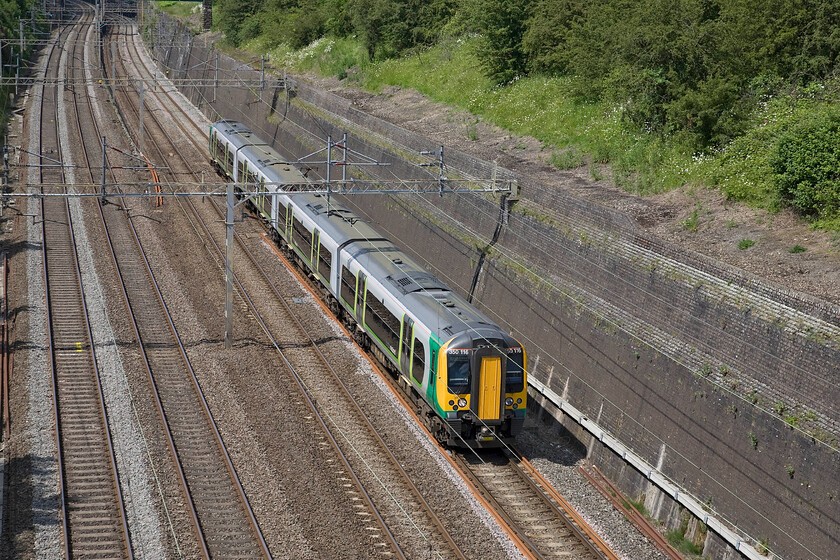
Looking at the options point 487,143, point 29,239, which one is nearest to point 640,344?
point 487,143

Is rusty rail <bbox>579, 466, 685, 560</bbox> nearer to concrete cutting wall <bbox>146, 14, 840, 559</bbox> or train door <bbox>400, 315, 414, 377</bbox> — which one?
concrete cutting wall <bbox>146, 14, 840, 559</bbox>

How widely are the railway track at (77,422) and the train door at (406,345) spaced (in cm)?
661

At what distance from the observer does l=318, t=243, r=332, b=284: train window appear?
25750mm

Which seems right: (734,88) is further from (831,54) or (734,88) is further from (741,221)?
(741,221)

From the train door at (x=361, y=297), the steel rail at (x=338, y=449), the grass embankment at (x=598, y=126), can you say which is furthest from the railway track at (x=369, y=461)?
the grass embankment at (x=598, y=126)

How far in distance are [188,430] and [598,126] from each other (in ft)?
61.4

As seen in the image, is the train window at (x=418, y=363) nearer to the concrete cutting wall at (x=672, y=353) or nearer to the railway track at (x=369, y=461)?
the railway track at (x=369, y=461)

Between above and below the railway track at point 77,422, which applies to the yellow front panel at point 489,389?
above

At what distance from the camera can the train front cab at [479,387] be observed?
18.0 m

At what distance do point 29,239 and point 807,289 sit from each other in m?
26.4

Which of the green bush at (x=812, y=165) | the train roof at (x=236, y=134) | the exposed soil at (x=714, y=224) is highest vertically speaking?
the green bush at (x=812, y=165)

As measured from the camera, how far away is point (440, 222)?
2909 centimetres

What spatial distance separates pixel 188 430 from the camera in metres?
19.1

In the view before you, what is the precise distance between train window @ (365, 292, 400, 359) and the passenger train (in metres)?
0.02
